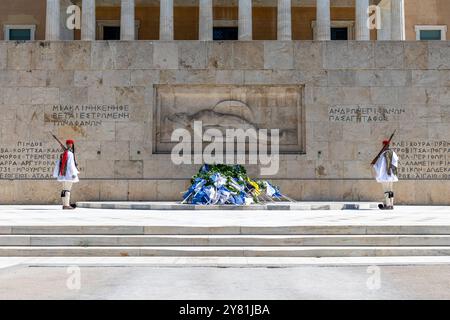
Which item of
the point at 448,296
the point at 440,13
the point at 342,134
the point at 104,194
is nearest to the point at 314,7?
the point at 440,13

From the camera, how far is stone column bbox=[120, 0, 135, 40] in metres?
35.6

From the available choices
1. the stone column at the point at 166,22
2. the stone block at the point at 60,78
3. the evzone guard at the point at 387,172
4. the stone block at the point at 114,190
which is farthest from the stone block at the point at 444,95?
the stone column at the point at 166,22

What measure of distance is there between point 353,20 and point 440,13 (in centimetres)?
801

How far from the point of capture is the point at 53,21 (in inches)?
1448

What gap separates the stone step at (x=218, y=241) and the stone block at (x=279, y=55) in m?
14.1

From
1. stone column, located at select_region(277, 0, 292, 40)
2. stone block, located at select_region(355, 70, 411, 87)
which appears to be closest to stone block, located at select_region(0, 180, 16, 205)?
stone block, located at select_region(355, 70, 411, 87)

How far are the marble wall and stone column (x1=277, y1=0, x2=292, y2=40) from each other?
33.8 ft

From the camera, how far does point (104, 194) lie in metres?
23.1

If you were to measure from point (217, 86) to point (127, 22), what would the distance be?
1468 centimetres

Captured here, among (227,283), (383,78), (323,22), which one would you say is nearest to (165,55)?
(383,78)

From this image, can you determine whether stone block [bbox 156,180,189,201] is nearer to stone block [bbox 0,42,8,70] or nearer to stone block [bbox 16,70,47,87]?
stone block [bbox 16,70,47,87]

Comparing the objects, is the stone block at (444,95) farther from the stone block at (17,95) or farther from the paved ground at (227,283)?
the stone block at (17,95)
